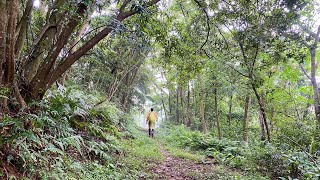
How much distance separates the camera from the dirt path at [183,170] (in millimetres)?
5731

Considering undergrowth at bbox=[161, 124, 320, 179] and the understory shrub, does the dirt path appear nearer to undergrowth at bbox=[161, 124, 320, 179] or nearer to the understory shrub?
undergrowth at bbox=[161, 124, 320, 179]

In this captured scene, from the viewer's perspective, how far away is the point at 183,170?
643 centimetres

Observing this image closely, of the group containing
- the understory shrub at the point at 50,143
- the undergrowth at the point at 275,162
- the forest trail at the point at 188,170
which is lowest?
the forest trail at the point at 188,170

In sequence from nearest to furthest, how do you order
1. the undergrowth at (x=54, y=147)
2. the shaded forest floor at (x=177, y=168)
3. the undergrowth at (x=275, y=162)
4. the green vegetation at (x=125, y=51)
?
the undergrowth at (x=54, y=147)
the green vegetation at (x=125, y=51)
the undergrowth at (x=275, y=162)
the shaded forest floor at (x=177, y=168)

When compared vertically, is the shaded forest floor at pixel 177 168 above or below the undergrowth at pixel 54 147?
below

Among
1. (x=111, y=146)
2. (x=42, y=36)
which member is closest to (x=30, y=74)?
(x=42, y=36)

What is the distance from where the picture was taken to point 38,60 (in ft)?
15.8

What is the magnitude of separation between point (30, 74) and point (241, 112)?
1583cm

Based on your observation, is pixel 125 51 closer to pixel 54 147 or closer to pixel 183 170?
pixel 183 170

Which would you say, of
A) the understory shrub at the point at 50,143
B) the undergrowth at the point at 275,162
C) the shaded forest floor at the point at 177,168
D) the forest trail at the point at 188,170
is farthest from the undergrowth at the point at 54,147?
the undergrowth at the point at 275,162

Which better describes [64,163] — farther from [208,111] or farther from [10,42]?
[208,111]

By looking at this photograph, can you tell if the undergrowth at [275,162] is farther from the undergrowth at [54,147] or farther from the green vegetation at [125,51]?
the undergrowth at [54,147]

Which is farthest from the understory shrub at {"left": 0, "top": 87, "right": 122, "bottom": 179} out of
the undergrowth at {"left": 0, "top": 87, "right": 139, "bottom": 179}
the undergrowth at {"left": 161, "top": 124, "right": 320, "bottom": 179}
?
the undergrowth at {"left": 161, "top": 124, "right": 320, "bottom": 179}

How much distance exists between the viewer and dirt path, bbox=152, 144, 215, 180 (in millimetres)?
5731
